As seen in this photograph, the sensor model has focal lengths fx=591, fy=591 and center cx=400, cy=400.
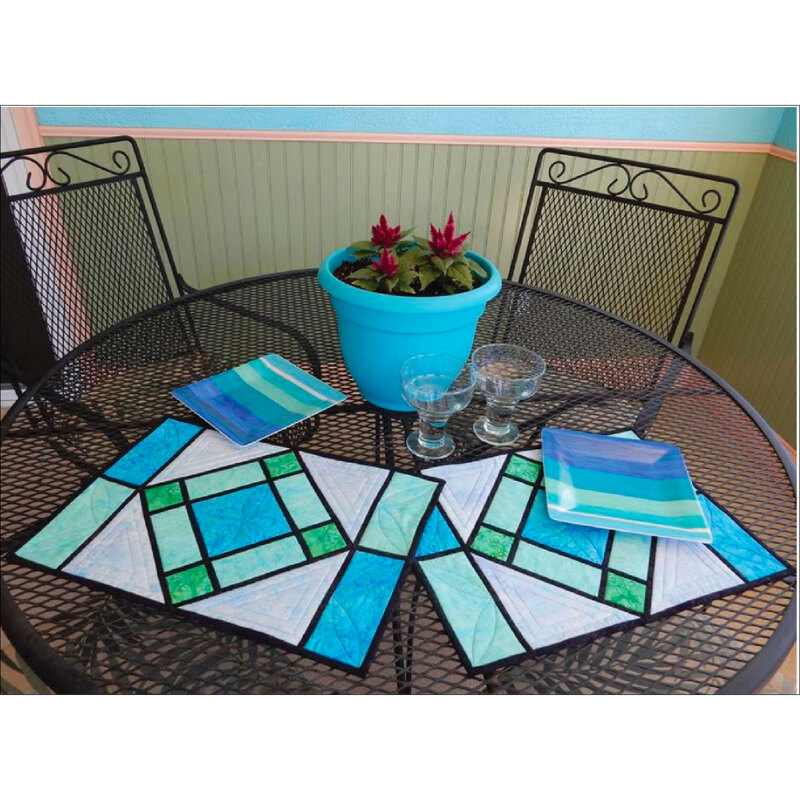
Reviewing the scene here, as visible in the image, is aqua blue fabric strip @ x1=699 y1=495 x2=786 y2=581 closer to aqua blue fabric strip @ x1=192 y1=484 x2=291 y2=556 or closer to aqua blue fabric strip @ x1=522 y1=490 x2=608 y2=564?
aqua blue fabric strip @ x1=522 y1=490 x2=608 y2=564

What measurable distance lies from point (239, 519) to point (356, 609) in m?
0.23

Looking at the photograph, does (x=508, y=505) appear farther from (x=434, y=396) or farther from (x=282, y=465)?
(x=282, y=465)

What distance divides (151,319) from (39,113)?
4.38ft

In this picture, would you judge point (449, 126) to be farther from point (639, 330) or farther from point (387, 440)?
point (387, 440)

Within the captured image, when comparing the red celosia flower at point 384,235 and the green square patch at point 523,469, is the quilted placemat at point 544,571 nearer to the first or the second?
the green square patch at point 523,469

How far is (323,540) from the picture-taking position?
0.78 metres

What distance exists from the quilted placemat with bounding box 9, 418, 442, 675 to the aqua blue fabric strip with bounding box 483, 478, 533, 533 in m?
0.09

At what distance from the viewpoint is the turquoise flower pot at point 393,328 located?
36.6 inches

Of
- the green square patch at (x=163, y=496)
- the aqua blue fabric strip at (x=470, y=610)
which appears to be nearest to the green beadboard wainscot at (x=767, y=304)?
the aqua blue fabric strip at (x=470, y=610)

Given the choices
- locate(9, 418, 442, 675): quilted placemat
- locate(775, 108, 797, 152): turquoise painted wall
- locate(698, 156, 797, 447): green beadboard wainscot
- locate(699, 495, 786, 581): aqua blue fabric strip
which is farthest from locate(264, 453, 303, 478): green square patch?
locate(775, 108, 797, 152): turquoise painted wall

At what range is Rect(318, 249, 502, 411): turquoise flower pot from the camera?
930 millimetres

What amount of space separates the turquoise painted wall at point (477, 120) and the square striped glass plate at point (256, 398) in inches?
56.8

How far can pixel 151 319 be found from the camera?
4.46 feet

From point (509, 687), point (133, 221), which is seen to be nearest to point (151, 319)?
point (133, 221)
